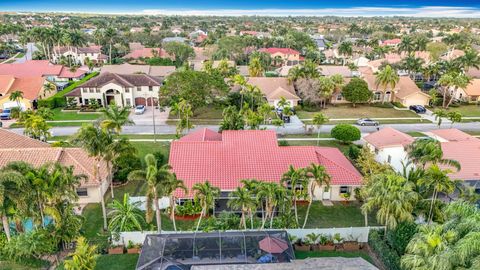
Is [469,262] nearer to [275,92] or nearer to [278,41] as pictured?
[275,92]

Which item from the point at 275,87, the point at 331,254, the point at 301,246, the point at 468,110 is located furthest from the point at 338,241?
the point at 468,110

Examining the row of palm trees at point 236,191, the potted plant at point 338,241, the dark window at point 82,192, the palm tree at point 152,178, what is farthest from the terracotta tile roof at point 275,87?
the palm tree at point 152,178

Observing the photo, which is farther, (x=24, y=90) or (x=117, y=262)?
(x=24, y=90)

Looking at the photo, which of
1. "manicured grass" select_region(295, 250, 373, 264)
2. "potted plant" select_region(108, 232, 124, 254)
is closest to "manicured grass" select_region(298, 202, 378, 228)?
"manicured grass" select_region(295, 250, 373, 264)

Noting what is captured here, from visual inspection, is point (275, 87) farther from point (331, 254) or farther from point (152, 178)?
point (152, 178)

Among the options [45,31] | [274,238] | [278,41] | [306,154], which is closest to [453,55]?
[278,41]

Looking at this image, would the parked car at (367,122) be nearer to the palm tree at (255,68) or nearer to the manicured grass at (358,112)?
the manicured grass at (358,112)

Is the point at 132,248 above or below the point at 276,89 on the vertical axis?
below
